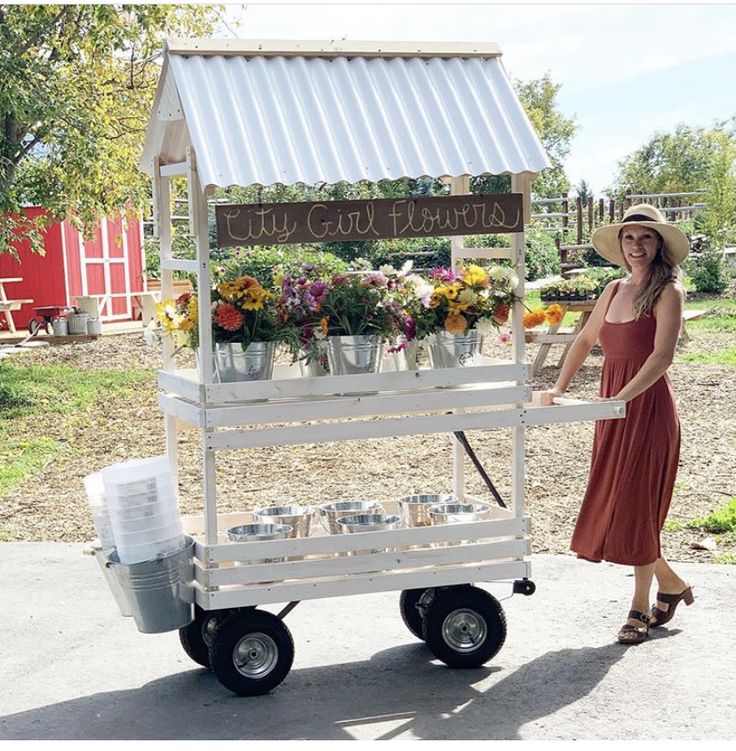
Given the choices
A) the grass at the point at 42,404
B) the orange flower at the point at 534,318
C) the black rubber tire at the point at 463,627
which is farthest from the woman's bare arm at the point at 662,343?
the grass at the point at 42,404

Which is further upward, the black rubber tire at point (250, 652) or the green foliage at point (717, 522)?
the black rubber tire at point (250, 652)

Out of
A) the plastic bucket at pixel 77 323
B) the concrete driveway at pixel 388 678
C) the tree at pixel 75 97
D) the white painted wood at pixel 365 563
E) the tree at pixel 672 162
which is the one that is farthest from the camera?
the tree at pixel 672 162

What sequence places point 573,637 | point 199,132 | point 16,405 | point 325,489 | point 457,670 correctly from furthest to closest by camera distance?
point 16,405 → point 325,489 → point 573,637 → point 457,670 → point 199,132

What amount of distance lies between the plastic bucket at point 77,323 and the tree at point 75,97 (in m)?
4.21

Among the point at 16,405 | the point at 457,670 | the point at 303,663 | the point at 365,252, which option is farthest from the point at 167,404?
the point at 365,252

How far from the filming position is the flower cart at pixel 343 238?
4.30 metres

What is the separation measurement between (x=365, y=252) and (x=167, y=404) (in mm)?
16264

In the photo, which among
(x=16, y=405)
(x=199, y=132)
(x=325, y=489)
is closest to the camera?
(x=199, y=132)

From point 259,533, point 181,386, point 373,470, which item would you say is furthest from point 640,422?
point 373,470

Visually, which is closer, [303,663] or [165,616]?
[165,616]

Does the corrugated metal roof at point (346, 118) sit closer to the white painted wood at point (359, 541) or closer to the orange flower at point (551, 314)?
the orange flower at point (551, 314)

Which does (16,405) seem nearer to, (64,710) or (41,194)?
(41,194)

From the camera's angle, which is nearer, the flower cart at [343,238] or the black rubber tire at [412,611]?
the flower cart at [343,238]

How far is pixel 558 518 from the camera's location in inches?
286
